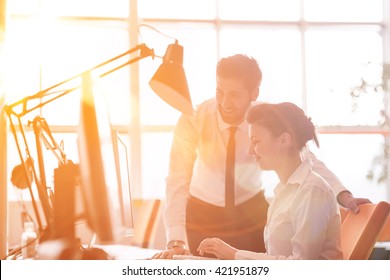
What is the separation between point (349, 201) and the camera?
5.22 feet

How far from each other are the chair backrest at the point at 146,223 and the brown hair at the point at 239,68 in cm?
72

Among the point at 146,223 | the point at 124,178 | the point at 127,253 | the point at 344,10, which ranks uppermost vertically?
the point at 344,10

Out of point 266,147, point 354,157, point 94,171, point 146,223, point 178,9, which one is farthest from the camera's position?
point 354,157

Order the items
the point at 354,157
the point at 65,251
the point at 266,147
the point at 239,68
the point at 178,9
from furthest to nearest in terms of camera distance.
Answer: the point at 354,157 < the point at 178,9 < the point at 239,68 < the point at 266,147 < the point at 65,251

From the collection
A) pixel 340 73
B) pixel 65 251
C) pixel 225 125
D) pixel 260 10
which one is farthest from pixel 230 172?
pixel 340 73

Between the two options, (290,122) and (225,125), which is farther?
(225,125)

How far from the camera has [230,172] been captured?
7.11 feet

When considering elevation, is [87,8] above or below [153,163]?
above

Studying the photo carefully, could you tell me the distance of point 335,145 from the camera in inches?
130

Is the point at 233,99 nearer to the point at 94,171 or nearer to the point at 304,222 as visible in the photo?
the point at 304,222

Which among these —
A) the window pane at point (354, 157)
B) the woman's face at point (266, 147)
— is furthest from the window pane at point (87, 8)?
the woman's face at point (266, 147)

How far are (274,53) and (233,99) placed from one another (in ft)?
4.25

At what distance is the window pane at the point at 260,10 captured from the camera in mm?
3201

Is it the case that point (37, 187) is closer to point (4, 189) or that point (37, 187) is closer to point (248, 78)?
point (4, 189)
